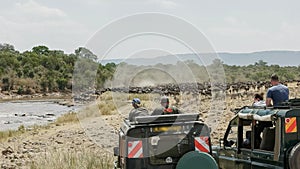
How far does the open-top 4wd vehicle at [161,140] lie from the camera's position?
830cm

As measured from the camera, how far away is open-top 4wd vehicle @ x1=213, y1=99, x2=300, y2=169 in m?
7.61

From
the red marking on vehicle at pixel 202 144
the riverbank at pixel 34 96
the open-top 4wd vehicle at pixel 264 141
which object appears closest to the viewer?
the open-top 4wd vehicle at pixel 264 141

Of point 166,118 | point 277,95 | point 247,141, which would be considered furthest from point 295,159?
point 277,95

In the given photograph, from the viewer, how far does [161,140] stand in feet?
28.0

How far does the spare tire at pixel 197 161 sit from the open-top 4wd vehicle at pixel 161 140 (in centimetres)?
24

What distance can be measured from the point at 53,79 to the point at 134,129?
265ft

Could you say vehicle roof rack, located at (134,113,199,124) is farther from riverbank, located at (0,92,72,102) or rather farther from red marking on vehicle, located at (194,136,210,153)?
riverbank, located at (0,92,72,102)

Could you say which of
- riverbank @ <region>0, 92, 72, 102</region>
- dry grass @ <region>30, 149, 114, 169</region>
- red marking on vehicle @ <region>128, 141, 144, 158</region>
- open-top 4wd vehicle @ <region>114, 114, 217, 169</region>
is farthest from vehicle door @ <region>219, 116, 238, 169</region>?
riverbank @ <region>0, 92, 72, 102</region>

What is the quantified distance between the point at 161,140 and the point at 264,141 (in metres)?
1.58

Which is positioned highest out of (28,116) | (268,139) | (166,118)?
(166,118)

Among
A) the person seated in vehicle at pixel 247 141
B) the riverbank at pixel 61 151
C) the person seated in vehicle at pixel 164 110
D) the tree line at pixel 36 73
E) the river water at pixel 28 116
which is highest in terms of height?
the tree line at pixel 36 73

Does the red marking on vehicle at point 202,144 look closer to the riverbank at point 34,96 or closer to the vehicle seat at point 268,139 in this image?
the vehicle seat at point 268,139

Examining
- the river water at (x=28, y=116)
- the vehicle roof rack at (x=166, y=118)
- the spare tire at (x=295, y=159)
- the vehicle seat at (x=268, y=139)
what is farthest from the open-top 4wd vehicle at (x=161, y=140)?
the river water at (x=28, y=116)

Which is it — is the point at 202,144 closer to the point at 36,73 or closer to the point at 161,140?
the point at 161,140
